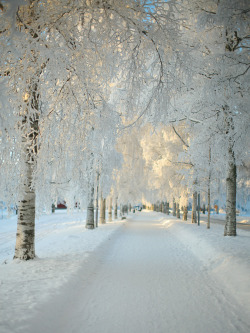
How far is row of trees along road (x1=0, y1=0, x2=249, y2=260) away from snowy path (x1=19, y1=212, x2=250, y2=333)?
240 cm

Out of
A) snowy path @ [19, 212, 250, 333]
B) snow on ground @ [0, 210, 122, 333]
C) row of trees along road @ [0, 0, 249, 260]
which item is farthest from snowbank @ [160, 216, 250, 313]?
row of trees along road @ [0, 0, 249, 260]

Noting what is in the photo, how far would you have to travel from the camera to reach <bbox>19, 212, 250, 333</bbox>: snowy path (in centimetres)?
325

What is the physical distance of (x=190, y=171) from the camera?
15562 mm

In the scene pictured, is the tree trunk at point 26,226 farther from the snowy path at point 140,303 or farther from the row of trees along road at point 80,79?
the snowy path at point 140,303

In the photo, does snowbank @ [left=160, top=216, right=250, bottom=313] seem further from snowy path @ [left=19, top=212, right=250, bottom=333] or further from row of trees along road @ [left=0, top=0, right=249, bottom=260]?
row of trees along road @ [left=0, top=0, right=249, bottom=260]

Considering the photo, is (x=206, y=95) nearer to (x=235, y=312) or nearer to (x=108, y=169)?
(x=235, y=312)

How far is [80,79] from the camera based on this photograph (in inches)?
166

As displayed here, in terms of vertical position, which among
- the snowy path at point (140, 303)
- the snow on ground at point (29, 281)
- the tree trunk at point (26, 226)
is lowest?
the snowy path at point (140, 303)

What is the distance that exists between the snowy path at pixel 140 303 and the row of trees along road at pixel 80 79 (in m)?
2.40

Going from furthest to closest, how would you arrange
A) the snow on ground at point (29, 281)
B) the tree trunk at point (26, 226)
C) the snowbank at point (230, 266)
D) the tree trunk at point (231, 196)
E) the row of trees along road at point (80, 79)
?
the tree trunk at point (231, 196) → the tree trunk at point (26, 226) → the snowbank at point (230, 266) → the row of trees along road at point (80, 79) → the snow on ground at point (29, 281)

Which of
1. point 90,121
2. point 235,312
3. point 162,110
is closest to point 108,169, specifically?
point 90,121

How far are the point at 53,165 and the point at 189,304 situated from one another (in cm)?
402

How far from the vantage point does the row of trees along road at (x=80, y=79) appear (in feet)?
11.5

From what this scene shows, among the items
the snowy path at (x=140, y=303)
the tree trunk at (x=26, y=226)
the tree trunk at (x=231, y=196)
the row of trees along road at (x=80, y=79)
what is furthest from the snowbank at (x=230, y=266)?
the tree trunk at (x=26, y=226)
